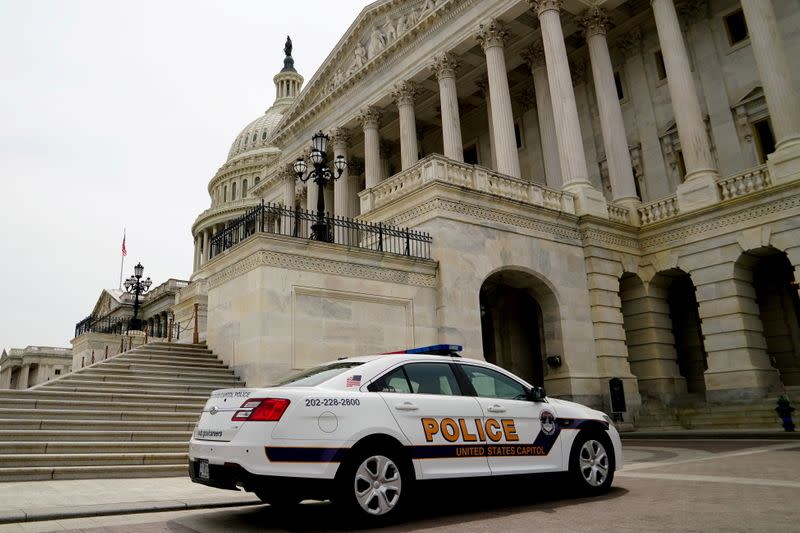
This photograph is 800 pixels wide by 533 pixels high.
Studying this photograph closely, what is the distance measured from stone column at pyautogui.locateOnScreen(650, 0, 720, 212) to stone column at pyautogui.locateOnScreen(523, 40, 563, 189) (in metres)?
5.75

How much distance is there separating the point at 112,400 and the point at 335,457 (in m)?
9.15

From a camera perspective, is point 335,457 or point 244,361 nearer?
point 335,457

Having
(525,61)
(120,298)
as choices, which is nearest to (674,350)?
(525,61)

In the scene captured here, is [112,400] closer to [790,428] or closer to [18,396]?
[18,396]

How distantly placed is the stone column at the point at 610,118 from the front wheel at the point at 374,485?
2160 cm

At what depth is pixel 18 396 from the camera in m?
12.6

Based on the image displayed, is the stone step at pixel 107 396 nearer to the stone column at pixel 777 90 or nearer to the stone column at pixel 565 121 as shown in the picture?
the stone column at pixel 565 121

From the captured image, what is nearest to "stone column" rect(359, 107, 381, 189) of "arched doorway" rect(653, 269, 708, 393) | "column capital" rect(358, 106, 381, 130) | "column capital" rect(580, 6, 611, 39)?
"column capital" rect(358, 106, 381, 130)

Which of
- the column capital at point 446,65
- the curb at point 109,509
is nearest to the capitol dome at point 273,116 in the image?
the column capital at point 446,65

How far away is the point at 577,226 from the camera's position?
23.1 meters

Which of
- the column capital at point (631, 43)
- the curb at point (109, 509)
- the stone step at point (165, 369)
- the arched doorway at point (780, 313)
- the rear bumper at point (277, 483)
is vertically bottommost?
the curb at point (109, 509)

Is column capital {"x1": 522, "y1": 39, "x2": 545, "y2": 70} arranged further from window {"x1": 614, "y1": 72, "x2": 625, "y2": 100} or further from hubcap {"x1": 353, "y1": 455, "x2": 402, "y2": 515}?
hubcap {"x1": 353, "y1": 455, "x2": 402, "y2": 515}

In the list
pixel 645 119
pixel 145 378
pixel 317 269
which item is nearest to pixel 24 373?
pixel 145 378

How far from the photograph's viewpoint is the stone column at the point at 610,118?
2609cm
